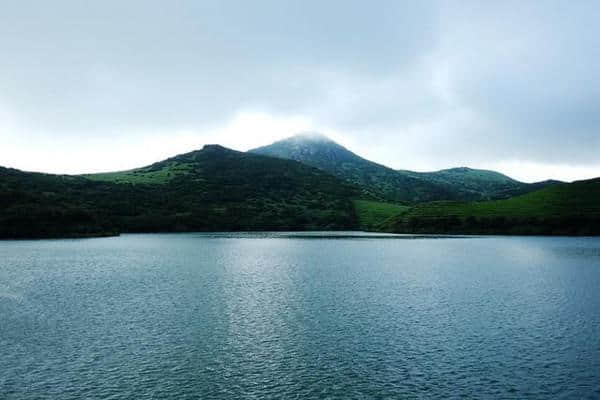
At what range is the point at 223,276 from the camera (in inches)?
3132

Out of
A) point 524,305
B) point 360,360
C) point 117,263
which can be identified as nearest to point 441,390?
point 360,360

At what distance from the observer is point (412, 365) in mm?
33500

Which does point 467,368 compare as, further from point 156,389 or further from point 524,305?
point 524,305

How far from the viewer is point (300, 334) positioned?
4166cm

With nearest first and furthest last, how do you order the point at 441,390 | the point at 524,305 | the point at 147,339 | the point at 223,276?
the point at 441,390
the point at 147,339
the point at 524,305
the point at 223,276

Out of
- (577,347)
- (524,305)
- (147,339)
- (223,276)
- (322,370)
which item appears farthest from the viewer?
(223,276)

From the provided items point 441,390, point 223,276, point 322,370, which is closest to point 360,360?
point 322,370

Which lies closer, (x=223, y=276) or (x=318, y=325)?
(x=318, y=325)

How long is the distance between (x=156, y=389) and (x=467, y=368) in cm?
2098

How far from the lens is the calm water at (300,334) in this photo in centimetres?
2959

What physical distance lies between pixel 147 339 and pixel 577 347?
35310 mm

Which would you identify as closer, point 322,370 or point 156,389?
point 156,389

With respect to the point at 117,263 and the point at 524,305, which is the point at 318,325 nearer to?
the point at 524,305

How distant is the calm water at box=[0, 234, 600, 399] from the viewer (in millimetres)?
29594
